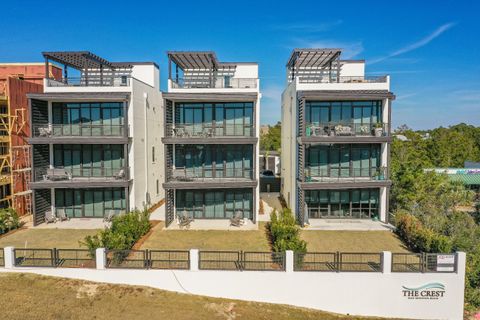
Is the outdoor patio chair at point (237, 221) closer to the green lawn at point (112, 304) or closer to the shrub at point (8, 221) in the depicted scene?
the green lawn at point (112, 304)

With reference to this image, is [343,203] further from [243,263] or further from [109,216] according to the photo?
[109,216]

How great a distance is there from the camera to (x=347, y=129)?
20.0 meters

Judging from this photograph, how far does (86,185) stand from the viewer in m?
19.8

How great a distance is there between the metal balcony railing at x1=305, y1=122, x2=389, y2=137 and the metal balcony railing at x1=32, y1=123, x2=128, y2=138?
12.4 m

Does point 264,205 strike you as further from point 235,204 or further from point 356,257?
point 356,257

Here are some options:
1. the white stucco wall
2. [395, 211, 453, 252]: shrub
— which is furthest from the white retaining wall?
the white stucco wall

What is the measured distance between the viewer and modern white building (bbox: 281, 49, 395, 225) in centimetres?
1969

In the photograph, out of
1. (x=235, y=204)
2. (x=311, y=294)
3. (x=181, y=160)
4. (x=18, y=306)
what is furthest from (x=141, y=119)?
(x=311, y=294)

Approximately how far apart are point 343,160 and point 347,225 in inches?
171

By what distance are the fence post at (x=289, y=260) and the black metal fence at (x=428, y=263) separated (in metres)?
4.11

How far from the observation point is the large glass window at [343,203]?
2141cm

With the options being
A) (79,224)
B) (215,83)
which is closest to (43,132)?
(79,224)

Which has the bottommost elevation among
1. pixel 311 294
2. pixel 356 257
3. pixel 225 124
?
pixel 311 294

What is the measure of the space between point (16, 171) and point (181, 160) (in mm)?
11326
